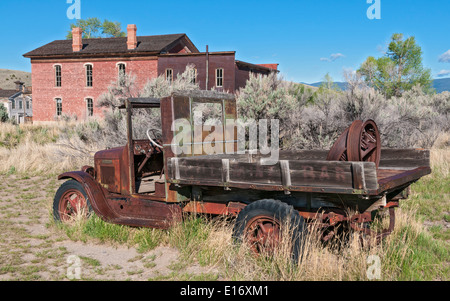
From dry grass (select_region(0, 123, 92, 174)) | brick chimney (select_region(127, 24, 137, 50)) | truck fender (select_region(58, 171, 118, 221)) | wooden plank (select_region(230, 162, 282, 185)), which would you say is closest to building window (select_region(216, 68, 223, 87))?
brick chimney (select_region(127, 24, 137, 50))

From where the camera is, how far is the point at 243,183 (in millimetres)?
4250

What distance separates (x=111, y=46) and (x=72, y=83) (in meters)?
4.98

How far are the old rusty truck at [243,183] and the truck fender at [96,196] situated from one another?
2 cm

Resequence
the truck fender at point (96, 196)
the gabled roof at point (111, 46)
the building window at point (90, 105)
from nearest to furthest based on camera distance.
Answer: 1. the truck fender at point (96, 196)
2. the gabled roof at point (111, 46)
3. the building window at point (90, 105)

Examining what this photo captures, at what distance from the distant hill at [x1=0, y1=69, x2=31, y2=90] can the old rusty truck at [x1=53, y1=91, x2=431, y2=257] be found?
102 metres

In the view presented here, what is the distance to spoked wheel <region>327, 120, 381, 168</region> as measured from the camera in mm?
4145

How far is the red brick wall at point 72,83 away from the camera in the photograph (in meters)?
34.1

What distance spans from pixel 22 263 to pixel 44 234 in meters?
1.32

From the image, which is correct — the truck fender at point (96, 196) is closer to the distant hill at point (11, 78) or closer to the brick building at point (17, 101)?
the brick building at point (17, 101)

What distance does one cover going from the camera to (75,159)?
13156 mm

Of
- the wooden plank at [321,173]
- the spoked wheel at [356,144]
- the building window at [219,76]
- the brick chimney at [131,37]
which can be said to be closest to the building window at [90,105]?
the brick chimney at [131,37]

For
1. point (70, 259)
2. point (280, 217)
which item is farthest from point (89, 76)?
point (280, 217)

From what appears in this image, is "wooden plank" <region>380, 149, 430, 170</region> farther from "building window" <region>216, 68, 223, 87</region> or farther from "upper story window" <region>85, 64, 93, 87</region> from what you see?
"upper story window" <region>85, 64, 93, 87</region>
